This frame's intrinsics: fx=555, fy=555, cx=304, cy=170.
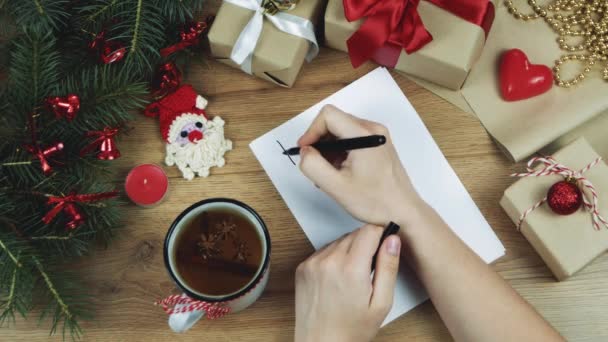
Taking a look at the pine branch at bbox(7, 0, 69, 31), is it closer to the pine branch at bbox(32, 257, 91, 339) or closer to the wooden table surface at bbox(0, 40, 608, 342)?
the wooden table surface at bbox(0, 40, 608, 342)

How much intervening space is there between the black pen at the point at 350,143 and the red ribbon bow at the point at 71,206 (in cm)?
30

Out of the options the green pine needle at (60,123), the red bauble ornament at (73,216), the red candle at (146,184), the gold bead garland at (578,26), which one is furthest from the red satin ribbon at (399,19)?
the red bauble ornament at (73,216)

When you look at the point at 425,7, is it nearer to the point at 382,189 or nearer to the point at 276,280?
the point at 382,189

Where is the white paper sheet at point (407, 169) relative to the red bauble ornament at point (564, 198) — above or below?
below

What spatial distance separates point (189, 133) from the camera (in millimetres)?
824

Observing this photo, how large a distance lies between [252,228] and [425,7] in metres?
0.40

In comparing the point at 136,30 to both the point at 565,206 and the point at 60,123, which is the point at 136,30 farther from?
the point at 565,206

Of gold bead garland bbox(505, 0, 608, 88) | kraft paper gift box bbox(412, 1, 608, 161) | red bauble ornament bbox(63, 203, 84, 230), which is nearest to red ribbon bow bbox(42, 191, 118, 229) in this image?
red bauble ornament bbox(63, 203, 84, 230)

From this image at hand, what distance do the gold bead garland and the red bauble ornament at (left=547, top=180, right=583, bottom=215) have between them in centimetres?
19

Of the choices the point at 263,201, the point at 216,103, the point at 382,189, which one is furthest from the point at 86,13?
the point at 382,189

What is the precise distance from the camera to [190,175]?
821 mm

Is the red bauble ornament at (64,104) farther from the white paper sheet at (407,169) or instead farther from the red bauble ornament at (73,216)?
the white paper sheet at (407,169)

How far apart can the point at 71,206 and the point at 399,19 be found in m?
A: 0.51

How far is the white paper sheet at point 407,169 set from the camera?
79cm
